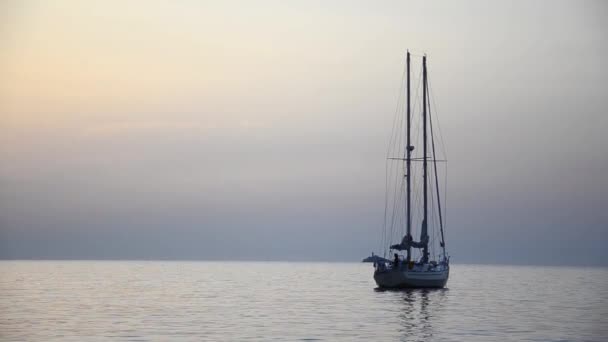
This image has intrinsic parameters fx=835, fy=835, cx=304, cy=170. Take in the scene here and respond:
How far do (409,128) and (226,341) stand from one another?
48.8 m

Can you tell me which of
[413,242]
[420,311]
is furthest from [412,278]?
[420,311]

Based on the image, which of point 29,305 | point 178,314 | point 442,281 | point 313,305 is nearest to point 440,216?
point 442,281

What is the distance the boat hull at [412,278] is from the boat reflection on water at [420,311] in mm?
1218

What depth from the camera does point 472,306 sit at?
244ft

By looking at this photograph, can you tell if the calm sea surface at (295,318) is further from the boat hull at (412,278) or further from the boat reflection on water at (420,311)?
the boat hull at (412,278)

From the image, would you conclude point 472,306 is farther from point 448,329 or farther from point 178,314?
point 178,314

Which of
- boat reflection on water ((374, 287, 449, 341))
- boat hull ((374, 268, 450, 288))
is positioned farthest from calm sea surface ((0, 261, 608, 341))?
boat hull ((374, 268, 450, 288))

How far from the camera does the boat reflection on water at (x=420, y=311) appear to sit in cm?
5025

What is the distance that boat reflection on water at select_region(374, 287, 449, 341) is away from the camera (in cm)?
5025

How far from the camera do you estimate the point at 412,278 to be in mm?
84188

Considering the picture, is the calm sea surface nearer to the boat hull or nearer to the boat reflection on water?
the boat reflection on water

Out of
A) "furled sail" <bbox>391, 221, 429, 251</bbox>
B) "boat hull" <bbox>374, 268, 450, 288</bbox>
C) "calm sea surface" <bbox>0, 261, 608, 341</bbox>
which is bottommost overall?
"calm sea surface" <bbox>0, 261, 608, 341</bbox>

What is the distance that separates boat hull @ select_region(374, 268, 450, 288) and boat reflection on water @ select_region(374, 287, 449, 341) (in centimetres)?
122

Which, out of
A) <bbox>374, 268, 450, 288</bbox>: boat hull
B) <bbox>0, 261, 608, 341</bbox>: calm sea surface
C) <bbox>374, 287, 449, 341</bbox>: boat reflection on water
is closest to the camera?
<bbox>0, 261, 608, 341</bbox>: calm sea surface
